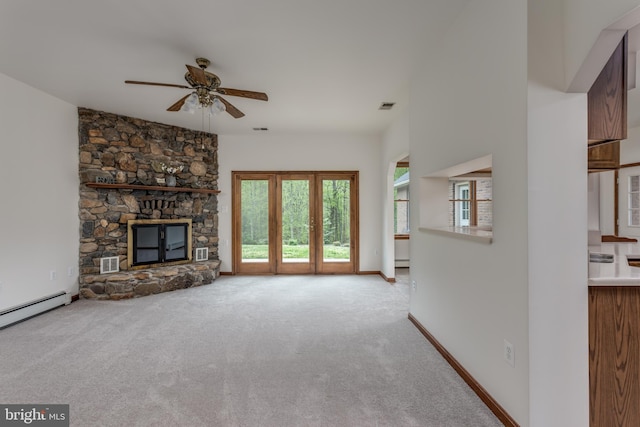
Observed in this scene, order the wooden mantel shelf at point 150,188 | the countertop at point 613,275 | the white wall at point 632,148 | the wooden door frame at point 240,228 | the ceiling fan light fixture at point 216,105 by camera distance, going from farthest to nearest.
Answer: the wooden door frame at point 240,228 < the white wall at point 632,148 < the wooden mantel shelf at point 150,188 < the ceiling fan light fixture at point 216,105 < the countertop at point 613,275

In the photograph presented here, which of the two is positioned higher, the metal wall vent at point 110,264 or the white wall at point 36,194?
the white wall at point 36,194

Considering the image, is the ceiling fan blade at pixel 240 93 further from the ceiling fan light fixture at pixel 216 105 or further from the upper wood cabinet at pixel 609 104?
the upper wood cabinet at pixel 609 104

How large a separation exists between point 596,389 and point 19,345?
4.40 m

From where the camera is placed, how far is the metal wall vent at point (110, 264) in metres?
4.44

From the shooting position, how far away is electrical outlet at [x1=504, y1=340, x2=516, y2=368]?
1649 mm

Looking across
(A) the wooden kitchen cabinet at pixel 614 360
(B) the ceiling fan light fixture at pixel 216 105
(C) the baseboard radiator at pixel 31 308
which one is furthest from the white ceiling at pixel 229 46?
(C) the baseboard radiator at pixel 31 308

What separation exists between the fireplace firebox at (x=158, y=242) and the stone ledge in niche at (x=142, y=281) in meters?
0.19

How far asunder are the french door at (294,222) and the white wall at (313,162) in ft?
0.46

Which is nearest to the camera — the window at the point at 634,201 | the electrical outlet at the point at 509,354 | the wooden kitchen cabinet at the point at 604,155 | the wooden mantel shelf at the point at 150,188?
the electrical outlet at the point at 509,354

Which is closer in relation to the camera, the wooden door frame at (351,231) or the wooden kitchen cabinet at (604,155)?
the wooden kitchen cabinet at (604,155)

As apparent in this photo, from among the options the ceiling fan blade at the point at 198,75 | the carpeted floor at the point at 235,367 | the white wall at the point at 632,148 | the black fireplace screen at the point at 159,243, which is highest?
the ceiling fan blade at the point at 198,75

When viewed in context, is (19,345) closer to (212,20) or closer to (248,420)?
(248,420)

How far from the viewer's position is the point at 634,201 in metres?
4.79

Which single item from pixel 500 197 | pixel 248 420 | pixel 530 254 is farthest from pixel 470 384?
pixel 248 420
